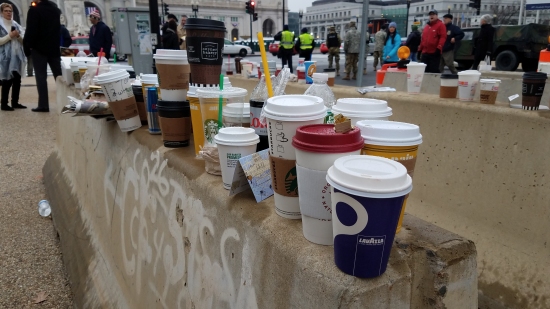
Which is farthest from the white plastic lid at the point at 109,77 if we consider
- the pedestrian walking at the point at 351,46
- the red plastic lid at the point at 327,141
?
the pedestrian walking at the point at 351,46

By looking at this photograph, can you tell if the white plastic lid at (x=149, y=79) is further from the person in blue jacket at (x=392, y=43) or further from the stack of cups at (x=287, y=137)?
the person in blue jacket at (x=392, y=43)

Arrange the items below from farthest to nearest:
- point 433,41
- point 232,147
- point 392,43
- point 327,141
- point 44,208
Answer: point 392,43 < point 433,41 < point 44,208 < point 232,147 < point 327,141

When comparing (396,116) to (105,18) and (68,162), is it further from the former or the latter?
(105,18)

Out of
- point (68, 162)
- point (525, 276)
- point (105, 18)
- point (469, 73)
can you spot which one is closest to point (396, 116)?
point (469, 73)

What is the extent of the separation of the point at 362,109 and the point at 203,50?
3.58 feet

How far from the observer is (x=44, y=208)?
14.0 feet

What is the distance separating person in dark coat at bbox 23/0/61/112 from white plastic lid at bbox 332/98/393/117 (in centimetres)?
758

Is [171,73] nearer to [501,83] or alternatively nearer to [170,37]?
[501,83]

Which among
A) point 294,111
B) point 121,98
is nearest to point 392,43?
point 121,98

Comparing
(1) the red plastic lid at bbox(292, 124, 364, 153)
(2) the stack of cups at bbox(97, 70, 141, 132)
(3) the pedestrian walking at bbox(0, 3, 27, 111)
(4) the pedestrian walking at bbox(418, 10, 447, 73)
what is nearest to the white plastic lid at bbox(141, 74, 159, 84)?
(2) the stack of cups at bbox(97, 70, 141, 132)

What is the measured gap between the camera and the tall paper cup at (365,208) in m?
0.99

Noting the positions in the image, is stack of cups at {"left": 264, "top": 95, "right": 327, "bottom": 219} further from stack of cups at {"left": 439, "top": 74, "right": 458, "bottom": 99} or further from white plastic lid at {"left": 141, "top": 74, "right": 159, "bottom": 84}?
stack of cups at {"left": 439, "top": 74, "right": 458, "bottom": 99}

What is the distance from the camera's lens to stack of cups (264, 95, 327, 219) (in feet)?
4.50

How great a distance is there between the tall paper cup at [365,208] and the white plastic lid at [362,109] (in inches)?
19.9
